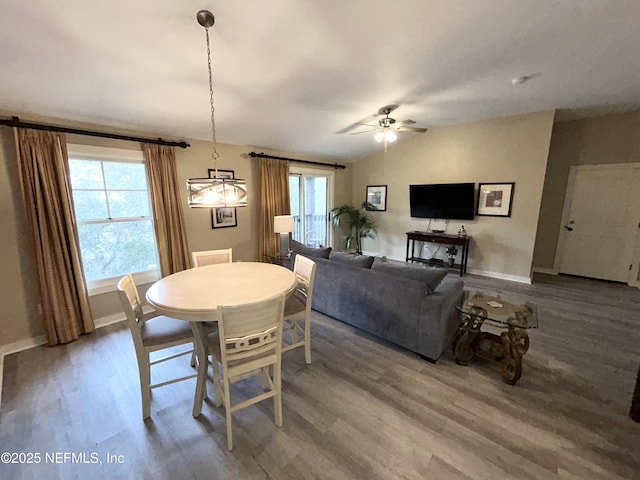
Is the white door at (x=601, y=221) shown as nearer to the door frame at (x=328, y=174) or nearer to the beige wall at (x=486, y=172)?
the beige wall at (x=486, y=172)

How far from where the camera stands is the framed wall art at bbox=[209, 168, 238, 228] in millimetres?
4066

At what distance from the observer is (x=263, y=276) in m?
2.30

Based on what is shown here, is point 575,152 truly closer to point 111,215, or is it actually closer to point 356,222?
point 356,222

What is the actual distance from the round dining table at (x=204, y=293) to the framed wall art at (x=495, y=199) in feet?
13.8

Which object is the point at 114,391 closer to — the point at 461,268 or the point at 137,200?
the point at 137,200

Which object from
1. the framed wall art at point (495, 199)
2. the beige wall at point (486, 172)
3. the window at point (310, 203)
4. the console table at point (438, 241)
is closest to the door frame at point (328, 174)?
the window at point (310, 203)

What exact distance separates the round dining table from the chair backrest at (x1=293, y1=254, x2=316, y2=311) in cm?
18

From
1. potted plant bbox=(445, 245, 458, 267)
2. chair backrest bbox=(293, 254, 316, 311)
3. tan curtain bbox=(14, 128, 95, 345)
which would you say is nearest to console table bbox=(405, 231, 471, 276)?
potted plant bbox=(445, 245, 458, 267)

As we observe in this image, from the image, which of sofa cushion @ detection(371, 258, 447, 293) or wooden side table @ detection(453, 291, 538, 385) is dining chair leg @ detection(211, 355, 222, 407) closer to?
sofa cushion @ detection(371, 258, 447, 293)

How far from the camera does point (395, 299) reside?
8.21 ft

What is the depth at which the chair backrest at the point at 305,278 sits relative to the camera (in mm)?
2363

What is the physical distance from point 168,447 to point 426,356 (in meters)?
2.10

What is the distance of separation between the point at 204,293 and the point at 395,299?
1.70 meters

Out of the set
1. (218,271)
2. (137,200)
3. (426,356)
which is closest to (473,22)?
(426,356)
